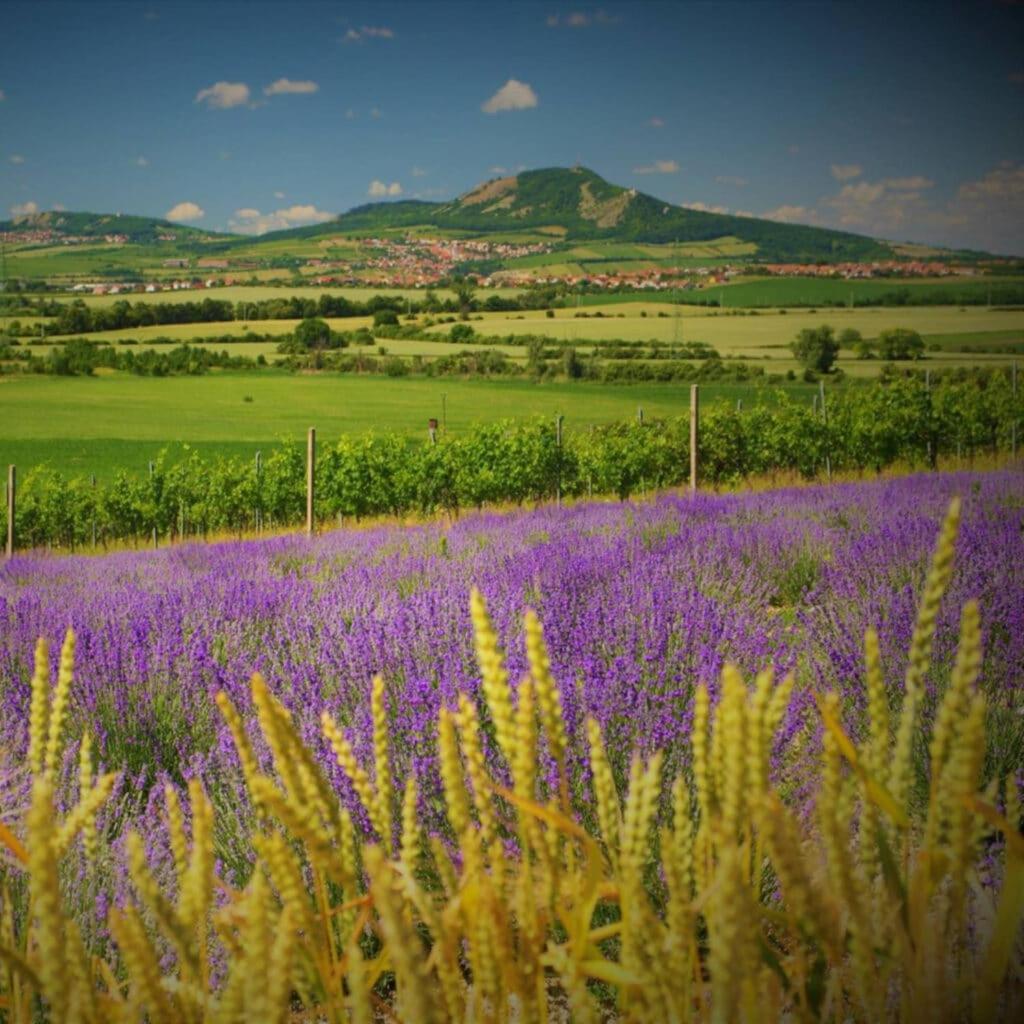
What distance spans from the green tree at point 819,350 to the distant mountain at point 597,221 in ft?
159

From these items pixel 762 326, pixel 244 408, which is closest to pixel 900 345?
pixel 762 326

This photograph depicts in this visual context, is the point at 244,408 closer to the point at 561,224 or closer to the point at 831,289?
the point at 831,289

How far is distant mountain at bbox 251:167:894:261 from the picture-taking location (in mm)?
110875

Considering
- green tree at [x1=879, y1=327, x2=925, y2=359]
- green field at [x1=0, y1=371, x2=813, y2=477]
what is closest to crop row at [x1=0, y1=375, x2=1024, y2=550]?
green field at [x1=0, y1=371, x2=813, y2=477]

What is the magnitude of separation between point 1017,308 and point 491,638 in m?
69.2

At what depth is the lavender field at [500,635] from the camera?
3020mm

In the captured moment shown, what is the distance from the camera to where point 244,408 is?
5272 centimetres

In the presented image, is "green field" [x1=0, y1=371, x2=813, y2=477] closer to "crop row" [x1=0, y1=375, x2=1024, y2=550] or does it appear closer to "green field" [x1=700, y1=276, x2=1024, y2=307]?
"crop row" [x1=0, y1=375, x2=1024, y2=550]

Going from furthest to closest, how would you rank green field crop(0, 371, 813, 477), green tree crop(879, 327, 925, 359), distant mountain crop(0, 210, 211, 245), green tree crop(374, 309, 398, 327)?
distant mountain crop(0, 210, 211, 245)
green tree crop(374, 309, 398, 327)
green tree crop(879, 327, 925, 359)
green field crop(0, 371, 813, 477)

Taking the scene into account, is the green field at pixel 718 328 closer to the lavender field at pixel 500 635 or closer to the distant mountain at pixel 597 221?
the distant mountain at pixel 597 221

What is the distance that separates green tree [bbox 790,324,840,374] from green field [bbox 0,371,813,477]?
2760mm

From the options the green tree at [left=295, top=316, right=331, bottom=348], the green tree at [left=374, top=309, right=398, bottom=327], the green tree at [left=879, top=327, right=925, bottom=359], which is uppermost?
the green tree at [left=374, top=309, right=398, bottom=327]

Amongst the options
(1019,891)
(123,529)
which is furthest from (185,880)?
(123,529)

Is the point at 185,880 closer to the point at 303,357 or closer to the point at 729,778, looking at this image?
the point at 729,778
